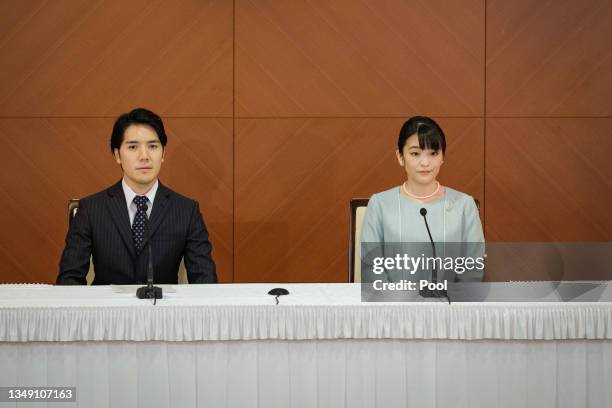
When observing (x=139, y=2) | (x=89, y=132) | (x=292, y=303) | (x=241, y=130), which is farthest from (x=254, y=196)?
(x=292, y=303)

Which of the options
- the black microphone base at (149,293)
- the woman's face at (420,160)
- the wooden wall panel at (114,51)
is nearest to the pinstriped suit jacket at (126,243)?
the black microphone base at (149,293)

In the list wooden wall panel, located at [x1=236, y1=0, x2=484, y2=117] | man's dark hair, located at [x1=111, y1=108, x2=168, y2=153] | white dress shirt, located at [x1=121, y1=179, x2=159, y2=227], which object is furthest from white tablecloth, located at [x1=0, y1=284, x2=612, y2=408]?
wooden wall panel, located at [x1=236, y1=0, x2=484, y2=117]

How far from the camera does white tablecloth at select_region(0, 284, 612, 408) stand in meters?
1.87

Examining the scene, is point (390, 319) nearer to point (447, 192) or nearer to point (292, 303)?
point (292, 303)

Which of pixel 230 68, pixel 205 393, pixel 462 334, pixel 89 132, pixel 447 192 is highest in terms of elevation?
pixel 230 68

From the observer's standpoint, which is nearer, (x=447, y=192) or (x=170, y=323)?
(x=170, y=323)

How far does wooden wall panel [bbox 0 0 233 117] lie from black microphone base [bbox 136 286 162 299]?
6.56ft

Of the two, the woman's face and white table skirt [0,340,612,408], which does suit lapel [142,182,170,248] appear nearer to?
white table skirt [0,340,612,408]

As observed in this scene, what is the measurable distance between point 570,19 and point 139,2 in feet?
8.29

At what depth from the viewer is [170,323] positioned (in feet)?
6.16

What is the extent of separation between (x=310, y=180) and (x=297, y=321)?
2.06m

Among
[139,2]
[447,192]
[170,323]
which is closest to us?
[170,323]

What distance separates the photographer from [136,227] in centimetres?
262

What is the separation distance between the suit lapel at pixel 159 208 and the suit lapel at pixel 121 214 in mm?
64
